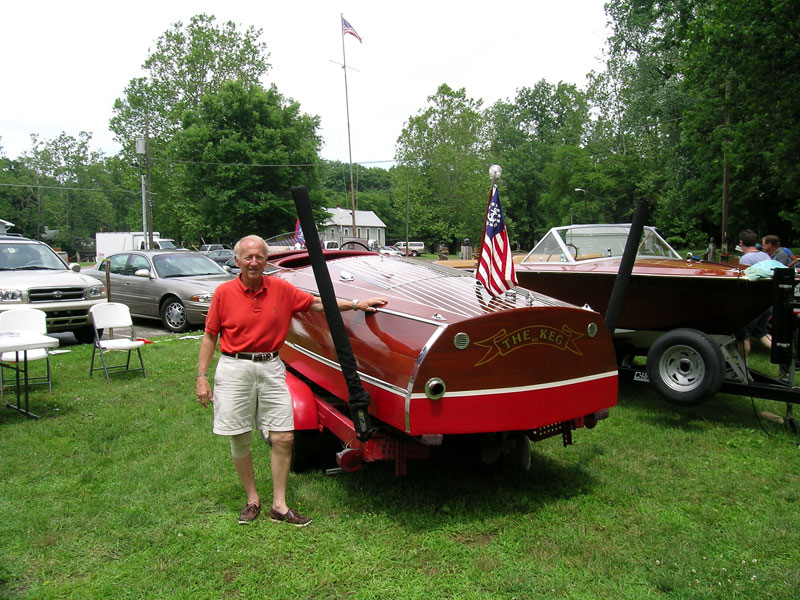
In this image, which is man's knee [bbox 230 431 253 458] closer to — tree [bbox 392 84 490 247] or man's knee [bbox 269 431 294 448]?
man's knee [bbox 269 431 294 448]

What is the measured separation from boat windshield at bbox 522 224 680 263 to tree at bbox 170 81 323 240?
27.0 meters

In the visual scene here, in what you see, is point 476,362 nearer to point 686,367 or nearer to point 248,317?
point 248,317

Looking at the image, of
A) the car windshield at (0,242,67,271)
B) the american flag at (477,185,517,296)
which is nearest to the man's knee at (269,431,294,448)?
the american flag at (477,185,517,296)

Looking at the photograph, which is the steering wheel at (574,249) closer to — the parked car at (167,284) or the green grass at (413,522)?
the green grass at (413,522)

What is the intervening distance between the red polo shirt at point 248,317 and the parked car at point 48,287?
22.4ft

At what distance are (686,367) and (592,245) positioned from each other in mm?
2955

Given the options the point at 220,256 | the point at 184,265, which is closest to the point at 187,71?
the point at 220,256

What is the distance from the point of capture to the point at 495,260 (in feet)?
Result: 14.2

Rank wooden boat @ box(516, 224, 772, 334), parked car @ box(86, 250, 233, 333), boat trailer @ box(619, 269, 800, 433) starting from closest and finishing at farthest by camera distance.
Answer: boat trailer @ box(619, 269, 800, 433), wooden boat @ box(516, 224, 772, 334), parked car @ box(86, 250, 233, 333)

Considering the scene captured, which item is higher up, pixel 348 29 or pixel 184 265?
pixel 348 29

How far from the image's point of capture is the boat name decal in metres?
3.52

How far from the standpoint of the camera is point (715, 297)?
20.1 feet

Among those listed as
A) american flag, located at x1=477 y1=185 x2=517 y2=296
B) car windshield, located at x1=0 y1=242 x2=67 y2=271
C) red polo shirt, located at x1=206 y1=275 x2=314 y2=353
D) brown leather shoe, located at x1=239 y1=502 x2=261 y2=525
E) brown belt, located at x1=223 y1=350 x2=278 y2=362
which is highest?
car windshield, located at x1=0 y1=242 x2=67 y2=271

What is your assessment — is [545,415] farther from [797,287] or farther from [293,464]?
[797,287]
